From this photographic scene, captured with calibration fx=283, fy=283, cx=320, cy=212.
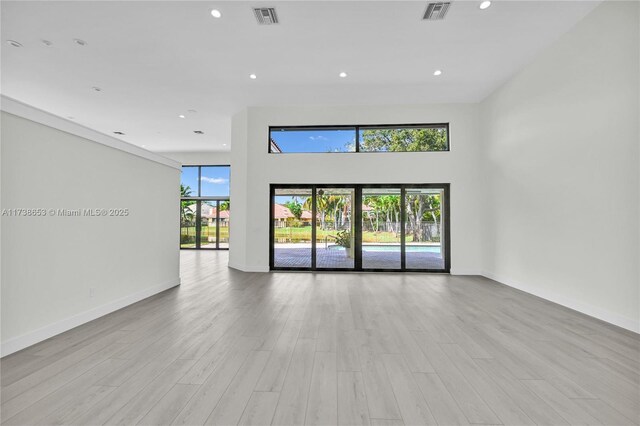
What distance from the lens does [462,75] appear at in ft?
17.1

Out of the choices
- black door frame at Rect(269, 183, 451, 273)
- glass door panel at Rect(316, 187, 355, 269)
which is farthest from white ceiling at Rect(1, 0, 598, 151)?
glass door panel at Rect(316, 187, 355, 269)

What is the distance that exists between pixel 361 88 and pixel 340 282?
12.7 feet

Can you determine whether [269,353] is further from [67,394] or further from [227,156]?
[227,156]

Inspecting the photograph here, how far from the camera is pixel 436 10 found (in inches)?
141

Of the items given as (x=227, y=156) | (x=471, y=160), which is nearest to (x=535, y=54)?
(x=471, y=160)

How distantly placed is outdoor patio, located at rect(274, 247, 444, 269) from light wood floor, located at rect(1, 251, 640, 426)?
98.8 inches

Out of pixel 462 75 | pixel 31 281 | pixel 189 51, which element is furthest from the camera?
pixel 462 75

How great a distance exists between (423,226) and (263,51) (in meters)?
4.82

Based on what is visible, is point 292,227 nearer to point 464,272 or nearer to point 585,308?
point 464,272

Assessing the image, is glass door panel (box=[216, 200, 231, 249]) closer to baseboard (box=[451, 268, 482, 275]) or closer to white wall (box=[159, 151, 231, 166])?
white wall (box=[159, 151, 231, 166])

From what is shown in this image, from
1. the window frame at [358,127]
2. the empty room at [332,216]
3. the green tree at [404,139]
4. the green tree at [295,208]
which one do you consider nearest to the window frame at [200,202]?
the empty room at [332,216]

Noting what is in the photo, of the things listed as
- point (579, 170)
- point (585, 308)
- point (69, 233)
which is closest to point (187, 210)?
point (69, 233)

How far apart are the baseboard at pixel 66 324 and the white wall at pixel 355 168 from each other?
2655 mm

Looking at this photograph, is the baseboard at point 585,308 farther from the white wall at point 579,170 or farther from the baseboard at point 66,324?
the baseboard at point 66,324
